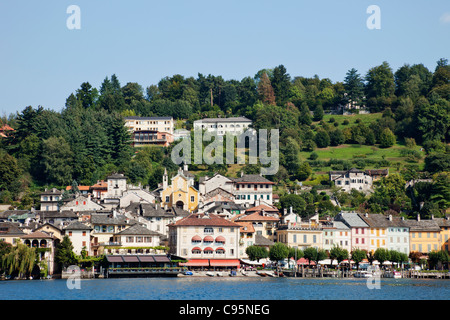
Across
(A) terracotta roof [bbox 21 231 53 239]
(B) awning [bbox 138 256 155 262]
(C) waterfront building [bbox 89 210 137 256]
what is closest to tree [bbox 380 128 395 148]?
(C) waterfront building [bbox 89 210 137 256]

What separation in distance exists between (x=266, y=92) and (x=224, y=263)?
9464 cm

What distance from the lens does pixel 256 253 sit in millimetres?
97812

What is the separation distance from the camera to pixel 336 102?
192000mm

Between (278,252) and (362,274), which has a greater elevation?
(278,252)

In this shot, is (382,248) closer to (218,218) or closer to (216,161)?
→ (218,218)

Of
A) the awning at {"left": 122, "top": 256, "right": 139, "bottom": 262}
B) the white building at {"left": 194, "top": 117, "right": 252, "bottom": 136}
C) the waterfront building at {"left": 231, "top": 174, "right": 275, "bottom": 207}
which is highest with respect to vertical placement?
the white building at {"left": 194, "top": 117, "right": 252, "bottom": 136}

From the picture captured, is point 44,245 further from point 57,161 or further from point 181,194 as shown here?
point 57,161

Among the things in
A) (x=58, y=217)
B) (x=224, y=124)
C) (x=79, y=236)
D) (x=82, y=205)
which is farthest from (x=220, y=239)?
(x=224, y=124)

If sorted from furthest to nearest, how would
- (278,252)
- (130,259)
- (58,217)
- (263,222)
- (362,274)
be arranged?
(263,222), (58,217), (278,252), (362,274), (130,259)

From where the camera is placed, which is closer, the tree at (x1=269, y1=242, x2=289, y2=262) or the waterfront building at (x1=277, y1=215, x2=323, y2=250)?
the tree at (x1=269, y1=242, x2=289, y2=262)

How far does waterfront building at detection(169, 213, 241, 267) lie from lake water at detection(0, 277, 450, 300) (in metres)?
6.80

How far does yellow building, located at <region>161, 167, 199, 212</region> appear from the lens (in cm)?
11712

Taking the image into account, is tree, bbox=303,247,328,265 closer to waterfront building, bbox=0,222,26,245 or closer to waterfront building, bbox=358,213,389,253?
waterfront building, bbox=358,213,389,253

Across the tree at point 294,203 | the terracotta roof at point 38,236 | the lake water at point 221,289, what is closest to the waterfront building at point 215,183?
the tree at point 294,203
